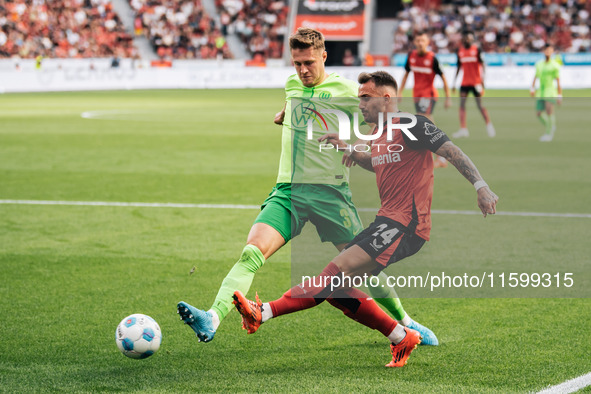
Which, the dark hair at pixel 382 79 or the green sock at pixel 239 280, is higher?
the dark hair at pixel 382 79

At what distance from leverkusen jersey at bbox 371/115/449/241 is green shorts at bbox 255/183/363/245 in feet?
0.99

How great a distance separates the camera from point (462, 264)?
261 inches

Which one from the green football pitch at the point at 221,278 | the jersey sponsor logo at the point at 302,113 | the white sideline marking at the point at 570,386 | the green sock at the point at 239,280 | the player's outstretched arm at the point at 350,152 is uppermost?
the jersey sponsor logo at the point at 302,113

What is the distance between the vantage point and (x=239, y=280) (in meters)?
4.62

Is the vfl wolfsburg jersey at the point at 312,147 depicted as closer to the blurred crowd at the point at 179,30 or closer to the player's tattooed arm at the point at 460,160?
the player's tattooed arm at the point at 460,160

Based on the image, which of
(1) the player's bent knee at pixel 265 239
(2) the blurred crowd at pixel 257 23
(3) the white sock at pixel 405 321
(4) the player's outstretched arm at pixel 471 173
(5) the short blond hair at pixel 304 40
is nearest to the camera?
(4) the player's outstretched arm at pixel 471 173

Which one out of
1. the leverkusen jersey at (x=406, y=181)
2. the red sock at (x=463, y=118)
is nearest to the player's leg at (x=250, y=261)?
the leverkusen jersey at (x=406, y=181)

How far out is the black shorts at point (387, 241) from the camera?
14.8ft

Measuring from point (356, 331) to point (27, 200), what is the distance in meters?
6.57

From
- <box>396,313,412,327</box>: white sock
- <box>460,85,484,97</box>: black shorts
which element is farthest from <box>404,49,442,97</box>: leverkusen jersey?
<box>396,313,412,327</box>: white sock

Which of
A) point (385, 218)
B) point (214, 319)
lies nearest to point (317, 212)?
point (385, 218)

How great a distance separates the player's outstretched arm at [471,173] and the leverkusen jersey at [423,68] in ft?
35.5

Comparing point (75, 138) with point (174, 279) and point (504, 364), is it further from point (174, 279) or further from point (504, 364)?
point (504, 364)

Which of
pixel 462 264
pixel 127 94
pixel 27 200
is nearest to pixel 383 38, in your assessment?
pixel 127 94
